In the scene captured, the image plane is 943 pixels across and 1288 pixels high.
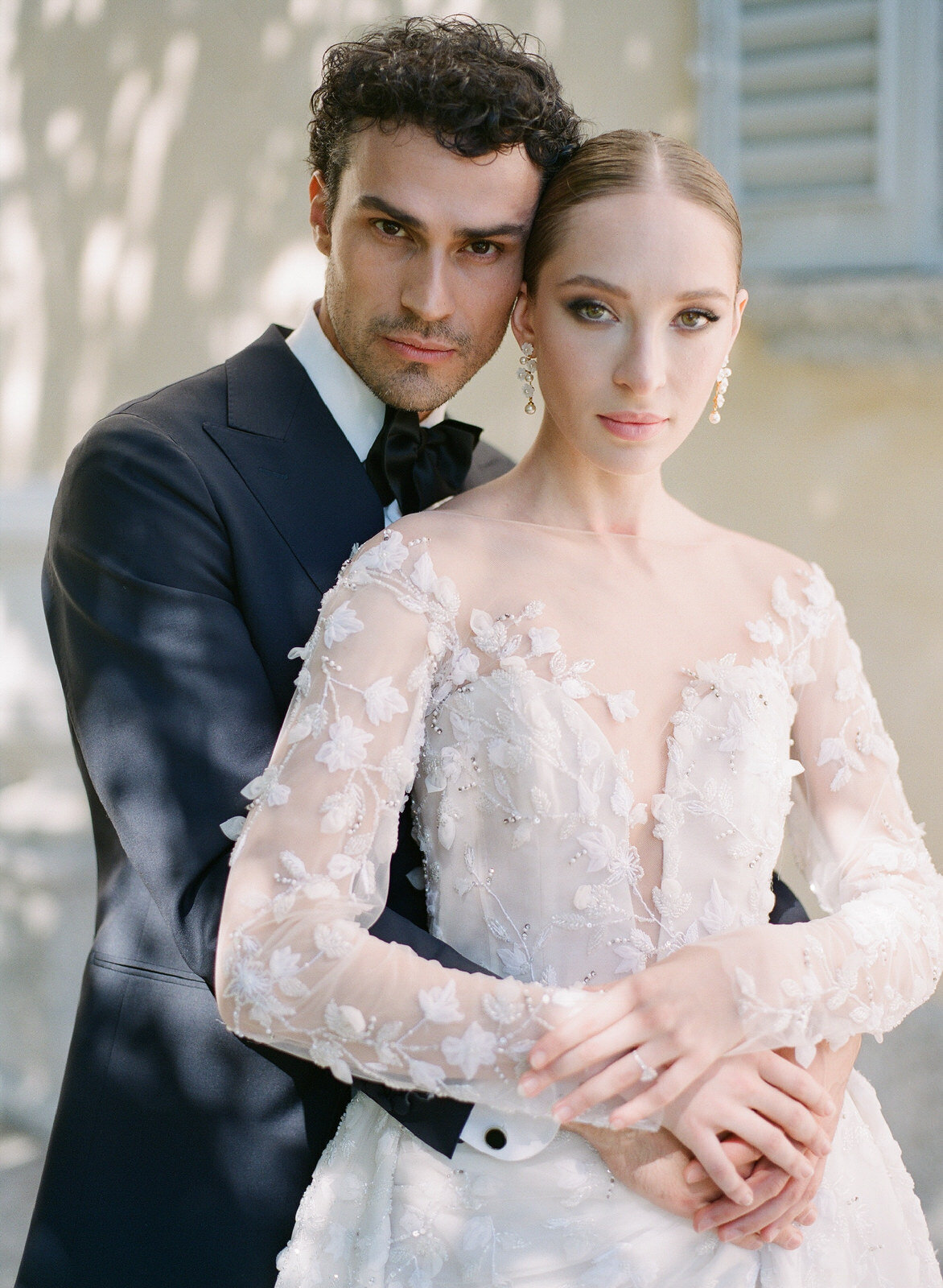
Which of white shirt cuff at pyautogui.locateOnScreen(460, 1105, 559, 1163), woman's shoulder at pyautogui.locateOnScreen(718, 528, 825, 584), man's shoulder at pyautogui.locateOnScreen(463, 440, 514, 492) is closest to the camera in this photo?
white shirt cuff at pyautogui.locateOnScreen(460, 1105, 559, 1163)

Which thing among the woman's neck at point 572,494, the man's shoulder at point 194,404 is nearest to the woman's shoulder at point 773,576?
the woman's neck at point 572,494

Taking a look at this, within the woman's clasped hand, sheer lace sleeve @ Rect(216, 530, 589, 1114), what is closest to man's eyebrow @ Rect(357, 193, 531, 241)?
sheer lace sleeve @ Rect(216, 530, 589, 1114)

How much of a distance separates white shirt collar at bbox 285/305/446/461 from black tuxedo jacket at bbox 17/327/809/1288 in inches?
6.8

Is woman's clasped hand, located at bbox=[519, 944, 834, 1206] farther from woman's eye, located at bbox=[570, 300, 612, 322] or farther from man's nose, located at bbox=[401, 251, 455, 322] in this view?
man's nose, located at bbox=[401, 251, 455, 322]

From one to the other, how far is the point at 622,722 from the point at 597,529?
37 cm

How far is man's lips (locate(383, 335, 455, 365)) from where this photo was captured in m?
2.30

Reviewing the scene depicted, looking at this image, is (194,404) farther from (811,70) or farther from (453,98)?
(811,70)

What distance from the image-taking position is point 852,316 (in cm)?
347

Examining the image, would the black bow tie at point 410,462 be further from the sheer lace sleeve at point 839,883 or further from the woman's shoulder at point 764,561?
the sheer lace sleeve at point 839,883

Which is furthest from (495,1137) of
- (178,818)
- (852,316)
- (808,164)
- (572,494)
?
(808,164)

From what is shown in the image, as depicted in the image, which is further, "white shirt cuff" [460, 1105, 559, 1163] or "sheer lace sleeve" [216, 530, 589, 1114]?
"white shirt cuff" [460, 1105, 559, 1163]

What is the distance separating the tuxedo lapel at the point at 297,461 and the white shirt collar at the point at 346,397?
35mm

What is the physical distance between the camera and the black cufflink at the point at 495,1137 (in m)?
1.80

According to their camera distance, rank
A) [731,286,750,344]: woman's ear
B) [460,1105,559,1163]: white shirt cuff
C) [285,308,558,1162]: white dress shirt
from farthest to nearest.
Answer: [285,308,558,1162]: white dress shirt → [731,286,750,344]: woman's ear → [460,1105,559,1163]: white shirt cuff
